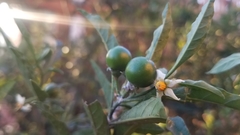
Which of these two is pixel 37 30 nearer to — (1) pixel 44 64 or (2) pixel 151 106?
(1) pixel 44 64

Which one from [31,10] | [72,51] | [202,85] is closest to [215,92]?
[202,85]

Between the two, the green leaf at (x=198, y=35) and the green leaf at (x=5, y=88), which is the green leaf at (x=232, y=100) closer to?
the green leaf at (x=198, y=35)

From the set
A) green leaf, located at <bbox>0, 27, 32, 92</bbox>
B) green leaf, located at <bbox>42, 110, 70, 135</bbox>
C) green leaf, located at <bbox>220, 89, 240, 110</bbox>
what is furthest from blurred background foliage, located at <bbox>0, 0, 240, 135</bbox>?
green leaf, located at <bbox>220, 89, 240, 110</bbox>

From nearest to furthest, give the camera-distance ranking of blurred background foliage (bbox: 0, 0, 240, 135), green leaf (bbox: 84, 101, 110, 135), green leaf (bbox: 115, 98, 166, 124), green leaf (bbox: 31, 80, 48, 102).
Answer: green leaf (bbox: 115, 98, 166, 124), green leaf (bbox: 84, 101, 110, 135), green leaf (bbox: 31, 80, 48, 102), blurred background foliage (bbox: 0, 0, 240, 135)

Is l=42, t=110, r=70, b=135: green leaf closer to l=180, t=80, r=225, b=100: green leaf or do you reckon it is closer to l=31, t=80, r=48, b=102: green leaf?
l=31, t=80, r=48, b=102: green leaf

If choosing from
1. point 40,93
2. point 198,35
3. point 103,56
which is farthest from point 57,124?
point 103,56

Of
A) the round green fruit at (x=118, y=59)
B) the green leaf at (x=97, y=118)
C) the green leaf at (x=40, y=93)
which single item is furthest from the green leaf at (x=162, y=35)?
the green leaf at (x=40, y=93)

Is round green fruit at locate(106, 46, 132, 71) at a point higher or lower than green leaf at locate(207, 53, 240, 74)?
higher
